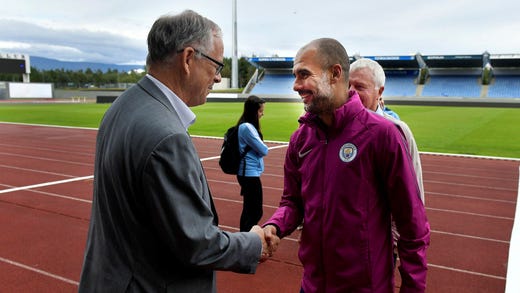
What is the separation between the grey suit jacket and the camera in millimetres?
1384

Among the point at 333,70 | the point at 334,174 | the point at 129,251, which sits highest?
the point at 333,70

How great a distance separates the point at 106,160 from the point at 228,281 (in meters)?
2.89

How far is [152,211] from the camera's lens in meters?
1.41

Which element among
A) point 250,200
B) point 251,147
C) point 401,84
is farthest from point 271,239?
point 401,84

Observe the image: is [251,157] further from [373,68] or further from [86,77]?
[86,77]

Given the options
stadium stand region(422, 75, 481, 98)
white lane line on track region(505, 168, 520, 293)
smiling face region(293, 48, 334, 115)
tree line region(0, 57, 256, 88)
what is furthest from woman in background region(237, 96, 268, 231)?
tree line region(0, 57, 256, 88)

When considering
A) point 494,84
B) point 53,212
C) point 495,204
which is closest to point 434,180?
point 495,204

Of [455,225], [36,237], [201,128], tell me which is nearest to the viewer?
[36,237]

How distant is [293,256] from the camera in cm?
471

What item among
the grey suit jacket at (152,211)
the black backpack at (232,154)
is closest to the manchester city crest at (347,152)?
the grey suit jacket at (152,211)

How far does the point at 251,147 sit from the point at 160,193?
3715 millimetres

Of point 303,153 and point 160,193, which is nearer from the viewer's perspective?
point 160,193

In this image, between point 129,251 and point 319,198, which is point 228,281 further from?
point 129,251

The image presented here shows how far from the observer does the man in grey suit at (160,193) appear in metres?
1.39
